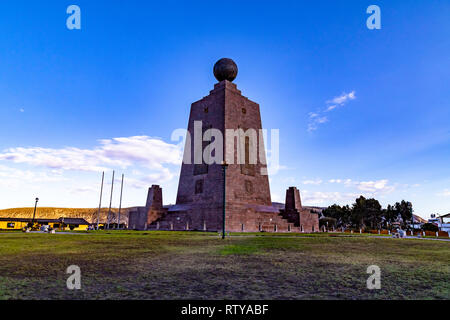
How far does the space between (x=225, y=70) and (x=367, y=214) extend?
59456mm

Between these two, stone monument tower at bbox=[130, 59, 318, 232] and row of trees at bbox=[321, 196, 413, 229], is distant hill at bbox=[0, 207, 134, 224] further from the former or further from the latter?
stone monument tower at bbox=[130, 59, 318, 232]

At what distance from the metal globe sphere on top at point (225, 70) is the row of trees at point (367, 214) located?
51778 millimetres

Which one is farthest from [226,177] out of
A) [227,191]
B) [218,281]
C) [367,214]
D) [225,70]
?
[367,214]

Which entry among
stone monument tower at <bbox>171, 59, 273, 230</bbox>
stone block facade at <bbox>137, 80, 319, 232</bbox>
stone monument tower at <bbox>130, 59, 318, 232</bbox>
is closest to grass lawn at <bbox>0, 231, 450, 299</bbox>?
stone block facade at <bbox>137, 80, 319, 232</bbox>

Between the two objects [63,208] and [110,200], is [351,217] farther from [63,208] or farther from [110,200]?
[63,208]

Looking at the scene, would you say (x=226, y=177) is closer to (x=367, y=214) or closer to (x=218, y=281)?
(x=218, y=281)

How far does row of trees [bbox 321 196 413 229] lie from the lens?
75562mm

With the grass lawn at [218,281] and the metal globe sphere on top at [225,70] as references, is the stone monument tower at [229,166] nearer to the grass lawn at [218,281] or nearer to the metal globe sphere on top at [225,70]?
the metal globe sphere on top at [225,70]

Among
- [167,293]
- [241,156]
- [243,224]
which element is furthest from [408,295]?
[241,156]

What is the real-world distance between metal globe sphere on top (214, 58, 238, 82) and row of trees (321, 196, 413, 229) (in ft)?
170

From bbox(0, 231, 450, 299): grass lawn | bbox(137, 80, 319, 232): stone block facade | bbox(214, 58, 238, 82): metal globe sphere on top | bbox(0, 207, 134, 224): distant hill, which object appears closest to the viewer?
bbox(0, 231, 450, 299): grass lawn

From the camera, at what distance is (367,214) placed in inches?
2965

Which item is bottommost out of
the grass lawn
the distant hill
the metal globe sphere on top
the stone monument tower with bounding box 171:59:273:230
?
the grass lawn
